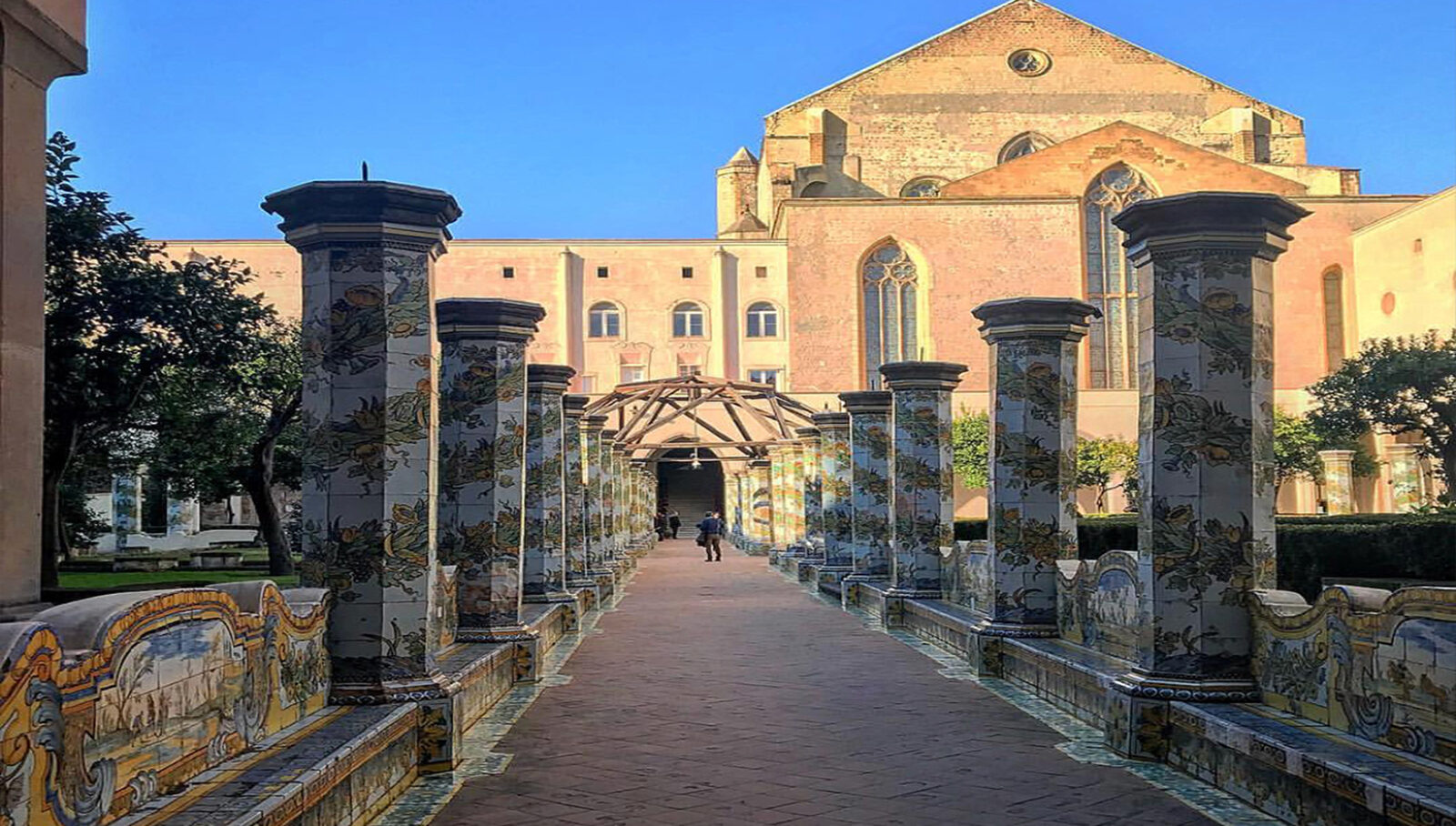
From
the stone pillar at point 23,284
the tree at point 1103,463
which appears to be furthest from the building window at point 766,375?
the stone pillar at point 23,284

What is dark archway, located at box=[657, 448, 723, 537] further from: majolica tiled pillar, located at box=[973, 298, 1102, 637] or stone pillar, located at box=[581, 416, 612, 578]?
majolica tiled pillar, located at box=[973, 298, 1102, 637]

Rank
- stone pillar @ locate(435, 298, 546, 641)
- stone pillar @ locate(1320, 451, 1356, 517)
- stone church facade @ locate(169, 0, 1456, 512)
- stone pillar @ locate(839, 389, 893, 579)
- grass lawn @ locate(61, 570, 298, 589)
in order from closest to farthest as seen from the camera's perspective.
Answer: stone pillar @ locate(435, 298, 546, 641) → stone pillar @ locate(839, 389, 893, 579) → grass lawn @ locate(61, 570, 298, 589) → stone pillar @ locate(1320, 451, 1356, 517) → stone church facade @ locate(169, 0, 1456, 512)

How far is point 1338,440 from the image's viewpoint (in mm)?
37438

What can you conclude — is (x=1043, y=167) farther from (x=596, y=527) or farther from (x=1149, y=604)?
(x=1149, y=604)

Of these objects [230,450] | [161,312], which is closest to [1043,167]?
[230,450]

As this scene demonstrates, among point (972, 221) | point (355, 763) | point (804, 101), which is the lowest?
point (355, 763)

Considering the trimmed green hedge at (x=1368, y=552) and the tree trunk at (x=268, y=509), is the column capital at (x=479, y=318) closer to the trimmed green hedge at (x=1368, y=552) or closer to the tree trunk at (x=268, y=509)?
the trimmed green hedge at (x=1368, y=552)

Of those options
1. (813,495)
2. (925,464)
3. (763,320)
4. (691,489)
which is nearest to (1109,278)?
(763,320)

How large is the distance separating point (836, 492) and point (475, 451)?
1135 centimetres

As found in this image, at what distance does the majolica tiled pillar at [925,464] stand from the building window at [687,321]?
109ft

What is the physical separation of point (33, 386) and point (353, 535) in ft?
9.79

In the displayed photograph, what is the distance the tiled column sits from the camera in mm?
18891

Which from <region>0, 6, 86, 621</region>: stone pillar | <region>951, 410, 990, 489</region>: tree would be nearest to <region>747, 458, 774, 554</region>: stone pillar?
<region>951, 410, 990, 489</region>: tree

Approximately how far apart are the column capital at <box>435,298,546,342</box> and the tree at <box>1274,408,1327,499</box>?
32.4m
